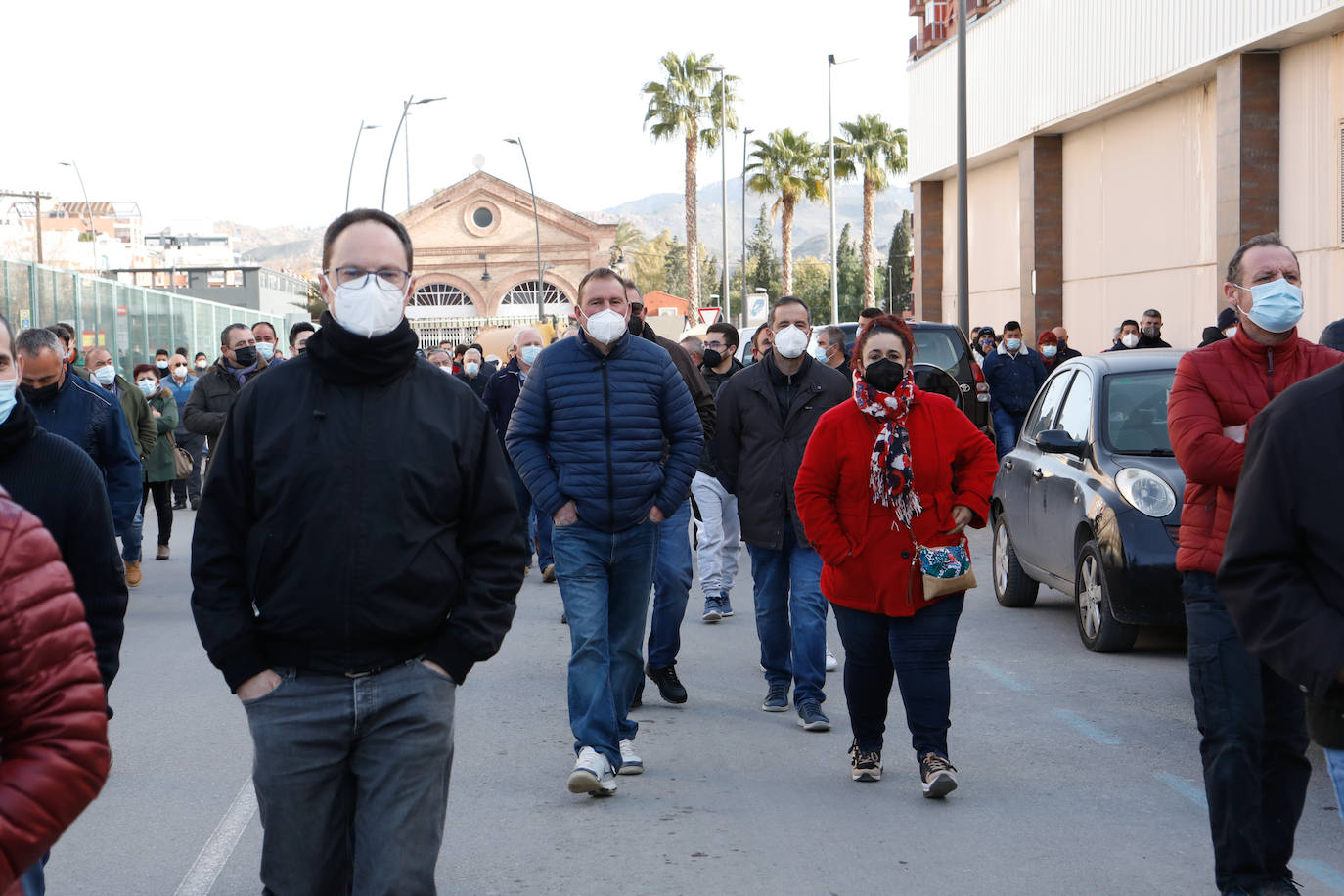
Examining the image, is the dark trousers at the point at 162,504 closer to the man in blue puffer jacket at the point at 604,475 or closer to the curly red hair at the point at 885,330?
the man in blue puffer jacket at the point at 604,475

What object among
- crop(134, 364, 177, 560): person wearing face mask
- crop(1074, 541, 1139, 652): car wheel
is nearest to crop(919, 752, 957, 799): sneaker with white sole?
crop(1074, 541, 1139, 652): car wheel

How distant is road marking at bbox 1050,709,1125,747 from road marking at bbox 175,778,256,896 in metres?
3.66

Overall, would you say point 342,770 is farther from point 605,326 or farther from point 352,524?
point 605,326

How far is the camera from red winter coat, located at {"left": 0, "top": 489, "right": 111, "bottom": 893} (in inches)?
77.4

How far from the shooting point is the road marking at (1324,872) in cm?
500

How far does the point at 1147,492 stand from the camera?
8805mm

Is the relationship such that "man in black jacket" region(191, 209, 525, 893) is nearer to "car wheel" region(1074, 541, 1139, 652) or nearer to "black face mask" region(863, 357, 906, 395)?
"black face mask" region(863, 357, 906, 395)

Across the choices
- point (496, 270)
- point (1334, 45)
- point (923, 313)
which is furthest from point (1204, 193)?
point (496, 270)

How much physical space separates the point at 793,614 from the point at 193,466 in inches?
607

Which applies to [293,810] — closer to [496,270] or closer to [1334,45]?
[1334,45]

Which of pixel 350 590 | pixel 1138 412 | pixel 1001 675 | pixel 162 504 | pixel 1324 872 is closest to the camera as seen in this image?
pixel 350 590

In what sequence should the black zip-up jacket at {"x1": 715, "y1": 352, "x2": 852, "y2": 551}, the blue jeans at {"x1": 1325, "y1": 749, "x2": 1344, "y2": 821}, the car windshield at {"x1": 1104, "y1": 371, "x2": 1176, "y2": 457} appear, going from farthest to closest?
the car windshield at {"x1": 1104, "y1": 371, "x2": 1176, "y2": 457}, the black zip-up jacket at {"x1": 715, "y1": 352, "x2": 852, "y2": 551}, the blue jeans at {"x1": 1325, "y1": 749, "x2": 1344, "y2": 821}


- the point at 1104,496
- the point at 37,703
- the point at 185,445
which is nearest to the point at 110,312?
the point at 185,445

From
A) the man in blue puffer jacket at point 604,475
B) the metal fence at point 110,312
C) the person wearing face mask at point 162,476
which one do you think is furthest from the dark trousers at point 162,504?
Answer: the man in blue puffer jacket at point 604,475
